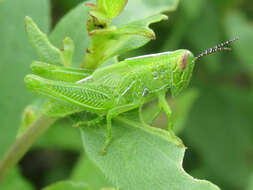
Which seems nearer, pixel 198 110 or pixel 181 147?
pixel 181 147

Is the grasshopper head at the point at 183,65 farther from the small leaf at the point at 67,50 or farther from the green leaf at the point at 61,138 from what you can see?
the green leaf at the point at 61,138

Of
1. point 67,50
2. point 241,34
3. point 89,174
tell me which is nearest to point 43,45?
point 67,50

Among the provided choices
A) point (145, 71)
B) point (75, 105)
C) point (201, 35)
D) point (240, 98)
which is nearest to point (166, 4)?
point (145, 71)

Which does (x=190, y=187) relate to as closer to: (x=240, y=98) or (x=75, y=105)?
(x=75, y=105)

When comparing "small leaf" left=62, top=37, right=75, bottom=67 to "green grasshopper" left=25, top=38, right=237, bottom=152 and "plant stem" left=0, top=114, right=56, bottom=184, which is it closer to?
"green grasshopper" left=25, top=38, right=237, bottom=152

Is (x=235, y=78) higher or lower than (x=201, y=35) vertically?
lower

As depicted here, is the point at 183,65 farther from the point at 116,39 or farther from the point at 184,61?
the point at 116,39
